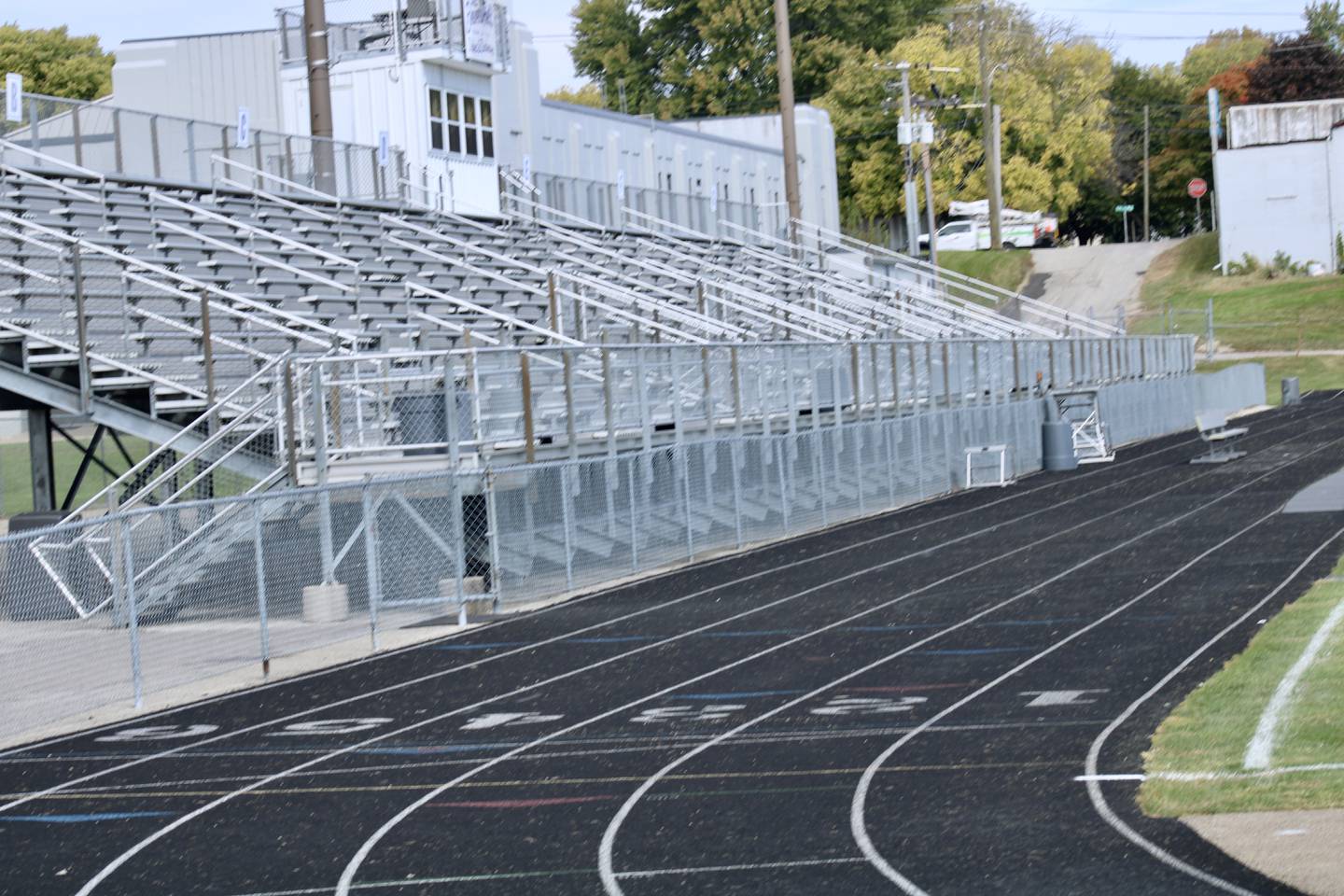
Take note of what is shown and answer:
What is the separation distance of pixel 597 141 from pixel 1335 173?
3490cm

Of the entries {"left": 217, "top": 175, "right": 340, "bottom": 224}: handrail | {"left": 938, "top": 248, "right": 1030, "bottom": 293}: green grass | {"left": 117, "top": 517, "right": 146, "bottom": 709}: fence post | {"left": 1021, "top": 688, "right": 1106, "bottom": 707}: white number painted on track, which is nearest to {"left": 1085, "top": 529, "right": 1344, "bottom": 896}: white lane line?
{"left": 1021, "top": 688, "right": 1106, "bottom": 707}: white number painted on track

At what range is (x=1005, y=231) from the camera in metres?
89.0

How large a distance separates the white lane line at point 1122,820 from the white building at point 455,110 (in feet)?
78.5

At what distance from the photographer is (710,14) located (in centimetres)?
8550

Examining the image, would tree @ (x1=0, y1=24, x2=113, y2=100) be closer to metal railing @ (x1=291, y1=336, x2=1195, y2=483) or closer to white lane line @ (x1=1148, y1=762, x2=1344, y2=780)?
metal railing @ (x1=291, y1=336, x2=1195, y2=483)

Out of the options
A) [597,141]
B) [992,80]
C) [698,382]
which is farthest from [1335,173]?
[698,382]

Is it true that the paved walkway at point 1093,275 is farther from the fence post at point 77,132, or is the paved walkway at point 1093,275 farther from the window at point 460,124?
the fence post at point 77,132

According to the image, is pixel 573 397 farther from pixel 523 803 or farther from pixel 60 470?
pixel 60 470

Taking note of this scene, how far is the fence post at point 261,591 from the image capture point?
53.7 ft

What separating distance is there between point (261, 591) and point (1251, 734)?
8.73 m

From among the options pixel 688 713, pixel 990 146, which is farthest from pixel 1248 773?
pixel 990 146

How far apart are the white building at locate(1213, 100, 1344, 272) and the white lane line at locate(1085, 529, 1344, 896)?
5952cm

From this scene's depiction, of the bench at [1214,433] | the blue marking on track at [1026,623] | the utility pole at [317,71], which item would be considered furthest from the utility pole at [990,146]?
the blue marking on track at [1026,623]

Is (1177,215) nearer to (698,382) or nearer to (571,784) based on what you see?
(698,382)
